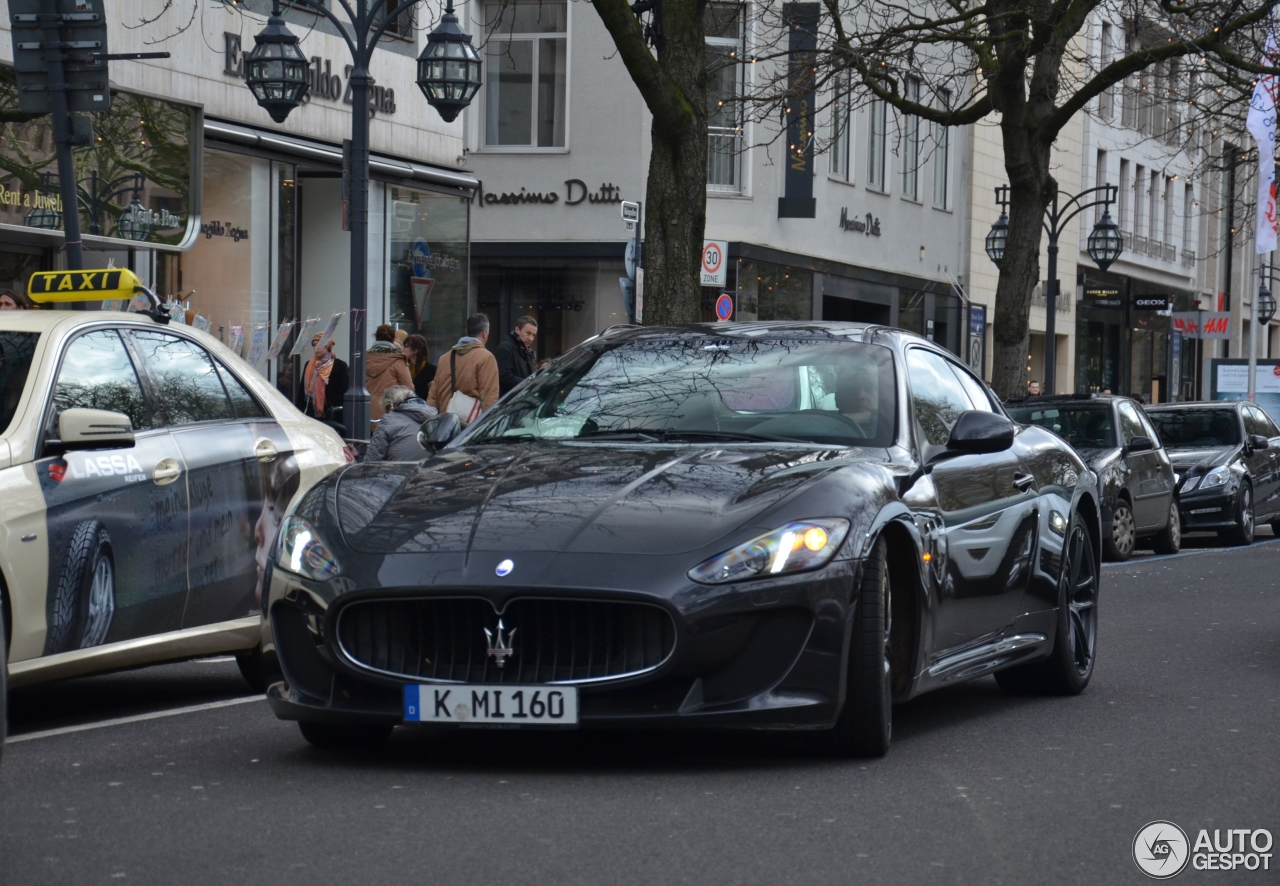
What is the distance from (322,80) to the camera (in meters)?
24.5

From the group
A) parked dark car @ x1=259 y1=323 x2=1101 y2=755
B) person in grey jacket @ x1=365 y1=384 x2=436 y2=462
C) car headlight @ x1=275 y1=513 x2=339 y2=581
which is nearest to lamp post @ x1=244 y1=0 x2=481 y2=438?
person in grey jacket @ x1=365 y1=384 x2=436 y2=462

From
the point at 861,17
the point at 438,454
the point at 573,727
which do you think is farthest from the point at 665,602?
the point at 861,17

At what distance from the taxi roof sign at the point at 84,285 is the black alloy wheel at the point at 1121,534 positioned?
1219 centimetres

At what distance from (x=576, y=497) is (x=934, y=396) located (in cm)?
206

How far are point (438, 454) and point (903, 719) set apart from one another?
1.93 metres

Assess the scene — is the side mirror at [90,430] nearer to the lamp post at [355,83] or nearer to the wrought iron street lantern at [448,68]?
the lamp post at [355,83]

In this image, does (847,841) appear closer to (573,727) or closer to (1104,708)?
(573,727)

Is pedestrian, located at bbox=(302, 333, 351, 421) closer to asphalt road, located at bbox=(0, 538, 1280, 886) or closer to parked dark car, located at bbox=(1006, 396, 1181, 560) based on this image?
parked dark car, located at bbox=(1006, 396, 1181, 560)

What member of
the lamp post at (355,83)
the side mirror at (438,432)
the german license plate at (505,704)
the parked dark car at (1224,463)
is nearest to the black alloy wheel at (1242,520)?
the parked dark car at (1224,463)

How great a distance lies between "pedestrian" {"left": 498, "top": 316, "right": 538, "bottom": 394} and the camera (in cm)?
2058

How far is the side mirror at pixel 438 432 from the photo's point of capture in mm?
7805

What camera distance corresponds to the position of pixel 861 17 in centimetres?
4072

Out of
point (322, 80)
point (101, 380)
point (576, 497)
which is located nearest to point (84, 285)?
point (101, 380)

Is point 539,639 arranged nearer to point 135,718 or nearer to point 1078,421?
point 135,718
